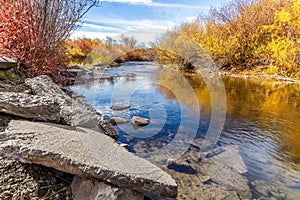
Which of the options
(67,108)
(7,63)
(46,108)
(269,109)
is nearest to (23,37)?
(7,63)

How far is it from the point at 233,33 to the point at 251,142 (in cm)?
1120

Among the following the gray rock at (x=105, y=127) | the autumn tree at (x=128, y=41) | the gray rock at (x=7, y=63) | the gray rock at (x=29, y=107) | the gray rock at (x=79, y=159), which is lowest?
the gray rock at (x=105, y=127)

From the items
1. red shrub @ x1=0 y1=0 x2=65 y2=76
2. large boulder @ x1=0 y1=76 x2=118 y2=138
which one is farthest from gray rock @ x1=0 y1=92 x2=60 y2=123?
red shrub @ x1=0 y1=0 x2=65 y2=76

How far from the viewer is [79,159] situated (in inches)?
73.4

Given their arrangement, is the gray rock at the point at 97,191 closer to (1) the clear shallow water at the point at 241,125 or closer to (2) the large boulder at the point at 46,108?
(2) the large boulder at the point at 46,108

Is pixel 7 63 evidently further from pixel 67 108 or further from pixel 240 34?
pixel 240 34

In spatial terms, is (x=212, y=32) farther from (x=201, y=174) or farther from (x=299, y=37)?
(x=201, y=174)

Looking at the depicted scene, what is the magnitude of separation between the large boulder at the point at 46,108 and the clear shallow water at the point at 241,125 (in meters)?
0.72

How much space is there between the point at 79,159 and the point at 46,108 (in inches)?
37.2

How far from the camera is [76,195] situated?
6.10 ft

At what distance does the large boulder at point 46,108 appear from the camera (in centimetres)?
234

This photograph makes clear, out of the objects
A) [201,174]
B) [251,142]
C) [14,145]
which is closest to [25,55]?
[14,145]

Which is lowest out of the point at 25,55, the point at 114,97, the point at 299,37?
the point at 114,97

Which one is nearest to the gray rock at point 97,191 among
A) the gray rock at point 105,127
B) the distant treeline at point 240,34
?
the gray rock at point 105,127
